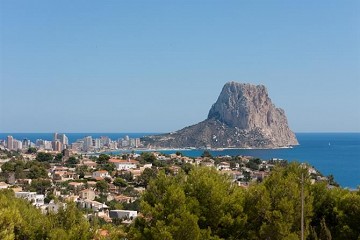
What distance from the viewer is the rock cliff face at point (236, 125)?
454ft

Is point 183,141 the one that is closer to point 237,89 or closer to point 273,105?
point 237,89

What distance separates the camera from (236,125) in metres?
142

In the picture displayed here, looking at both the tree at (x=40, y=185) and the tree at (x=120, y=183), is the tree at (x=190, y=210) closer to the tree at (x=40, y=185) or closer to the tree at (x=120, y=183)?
the tree at (x=40, y=185)

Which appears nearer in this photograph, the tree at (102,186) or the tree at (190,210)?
the tree at (190,210)

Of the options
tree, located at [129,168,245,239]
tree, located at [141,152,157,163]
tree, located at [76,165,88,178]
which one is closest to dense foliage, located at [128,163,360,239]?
tree, located at [129,168,245,239]

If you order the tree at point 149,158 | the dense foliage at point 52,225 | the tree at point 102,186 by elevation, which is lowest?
the tree at point 102,186

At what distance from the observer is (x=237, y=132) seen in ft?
463

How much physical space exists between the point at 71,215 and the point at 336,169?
67304mm

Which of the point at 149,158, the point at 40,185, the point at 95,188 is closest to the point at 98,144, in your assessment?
the point at 149,158

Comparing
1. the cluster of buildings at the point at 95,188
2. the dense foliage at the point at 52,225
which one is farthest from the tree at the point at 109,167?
the dense foliage at the point at 52,225

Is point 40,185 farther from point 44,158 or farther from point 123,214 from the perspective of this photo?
point 44,158

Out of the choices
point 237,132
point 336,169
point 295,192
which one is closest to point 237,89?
point 237,132

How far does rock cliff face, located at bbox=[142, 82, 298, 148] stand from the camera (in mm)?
138500

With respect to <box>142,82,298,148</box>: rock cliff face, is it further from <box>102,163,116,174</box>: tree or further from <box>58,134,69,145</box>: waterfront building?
<box>102,163,116,174</box>: tree
